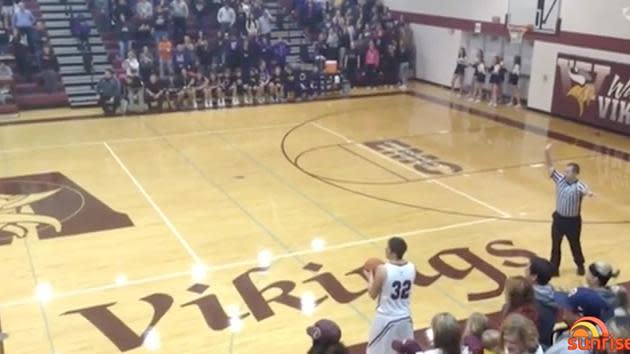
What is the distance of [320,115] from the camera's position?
63.5 feet

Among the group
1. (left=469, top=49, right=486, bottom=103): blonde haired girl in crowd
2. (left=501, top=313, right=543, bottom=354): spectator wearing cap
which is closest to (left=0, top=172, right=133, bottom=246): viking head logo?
(left=501, top=313, right=543, bottom=354): spectator wearing cap

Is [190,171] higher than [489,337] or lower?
lower

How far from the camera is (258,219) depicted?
1129 centimetres

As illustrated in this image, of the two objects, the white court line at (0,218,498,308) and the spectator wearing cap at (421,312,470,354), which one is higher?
the spectator wearing cap at (421,312,470,354)

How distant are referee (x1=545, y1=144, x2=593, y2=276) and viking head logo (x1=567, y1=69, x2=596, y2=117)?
1030cm

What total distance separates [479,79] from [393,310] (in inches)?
660

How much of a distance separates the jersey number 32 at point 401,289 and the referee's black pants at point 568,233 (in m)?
4.00

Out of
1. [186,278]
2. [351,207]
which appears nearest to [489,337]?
[186,278]

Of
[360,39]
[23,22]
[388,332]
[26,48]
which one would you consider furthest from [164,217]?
[360,39]

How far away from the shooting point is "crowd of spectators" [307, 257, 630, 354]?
4.24 metres

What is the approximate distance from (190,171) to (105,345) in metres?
6.70

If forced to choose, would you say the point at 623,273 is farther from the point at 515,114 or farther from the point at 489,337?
the point at 515,114

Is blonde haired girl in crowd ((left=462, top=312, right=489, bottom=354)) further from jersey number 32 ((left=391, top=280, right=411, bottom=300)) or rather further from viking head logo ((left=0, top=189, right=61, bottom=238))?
viking head logo ((left=0, top=189, right=61, bottom=238))

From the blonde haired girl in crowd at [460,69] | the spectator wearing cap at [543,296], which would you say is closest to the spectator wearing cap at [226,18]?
the blonde haired girl in crowd at [460,69]
